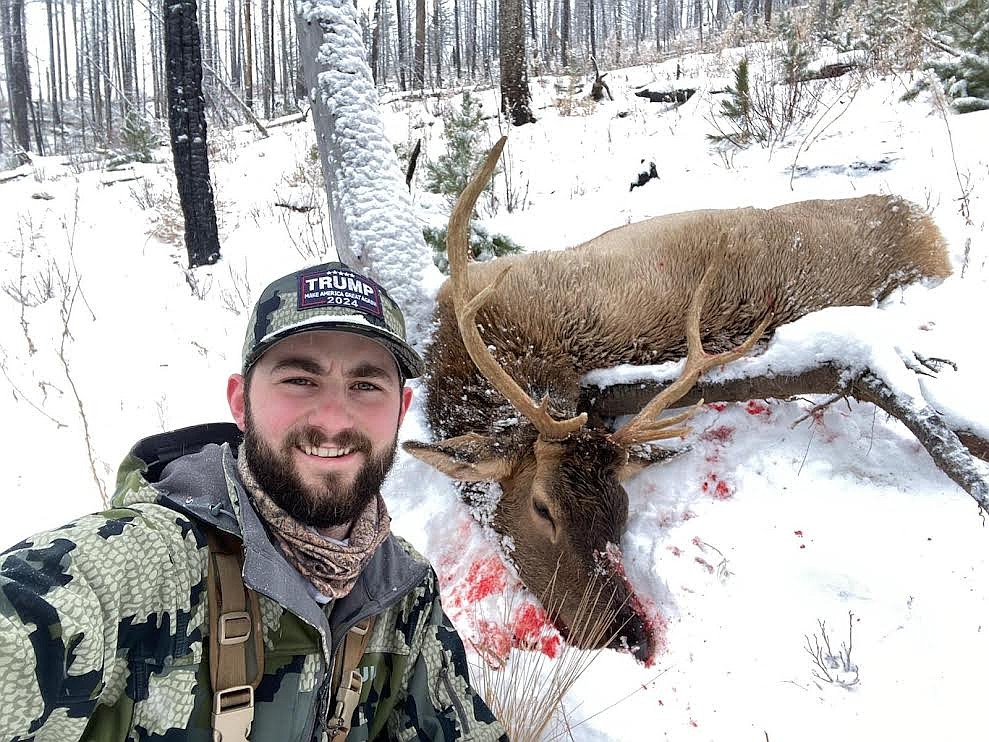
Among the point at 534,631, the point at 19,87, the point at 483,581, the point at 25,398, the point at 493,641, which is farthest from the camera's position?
the point at 19,87

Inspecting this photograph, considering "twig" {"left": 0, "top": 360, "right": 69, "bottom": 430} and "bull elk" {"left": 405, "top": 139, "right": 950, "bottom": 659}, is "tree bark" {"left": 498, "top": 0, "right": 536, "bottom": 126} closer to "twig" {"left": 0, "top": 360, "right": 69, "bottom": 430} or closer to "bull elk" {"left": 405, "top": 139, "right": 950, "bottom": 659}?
"bull elk" {"left": 405, "top": 139, "right": 950, "bottom": 659}

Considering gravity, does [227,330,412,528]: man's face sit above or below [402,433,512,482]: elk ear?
above

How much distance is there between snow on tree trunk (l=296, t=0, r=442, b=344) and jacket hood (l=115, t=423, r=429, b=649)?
205 cm

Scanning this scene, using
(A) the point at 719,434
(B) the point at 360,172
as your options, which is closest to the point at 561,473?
(A) the point at 719,434

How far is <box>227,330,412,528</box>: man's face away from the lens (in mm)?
1747

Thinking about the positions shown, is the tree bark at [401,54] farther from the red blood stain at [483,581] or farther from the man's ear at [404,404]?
the man's ear at [404,404]

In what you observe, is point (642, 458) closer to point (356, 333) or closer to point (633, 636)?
point (633, 636)

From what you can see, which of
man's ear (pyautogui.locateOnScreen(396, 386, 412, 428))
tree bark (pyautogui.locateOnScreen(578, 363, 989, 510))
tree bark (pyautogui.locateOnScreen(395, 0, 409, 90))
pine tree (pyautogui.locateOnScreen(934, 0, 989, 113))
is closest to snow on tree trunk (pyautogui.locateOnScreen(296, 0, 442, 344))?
tree bark (pyautogui.locateOnScreen(578, 363, 989, 510))

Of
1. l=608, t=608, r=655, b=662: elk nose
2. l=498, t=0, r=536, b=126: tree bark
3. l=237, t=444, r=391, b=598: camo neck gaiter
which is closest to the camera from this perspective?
l=237, t=444, r=391, b=598: camo neck gaiter

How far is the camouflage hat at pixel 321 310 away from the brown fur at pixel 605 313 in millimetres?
1356

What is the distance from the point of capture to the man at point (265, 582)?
127cm

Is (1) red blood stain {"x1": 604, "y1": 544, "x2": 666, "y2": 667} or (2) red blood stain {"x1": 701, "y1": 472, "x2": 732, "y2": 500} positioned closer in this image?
(1) red blood stain {"x1": 604, "y1": 544, "x2": 666, "y2": 667}

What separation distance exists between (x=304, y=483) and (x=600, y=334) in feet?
7.65

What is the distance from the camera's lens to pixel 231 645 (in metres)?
1.52
